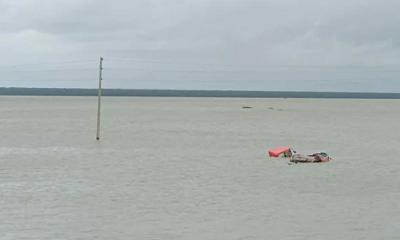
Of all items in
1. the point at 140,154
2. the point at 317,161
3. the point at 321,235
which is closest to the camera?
the point at 321,235

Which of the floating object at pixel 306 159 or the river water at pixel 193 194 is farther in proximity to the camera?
the floating object at pixel 306 159

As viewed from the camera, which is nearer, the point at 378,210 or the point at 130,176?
the point at 378,210

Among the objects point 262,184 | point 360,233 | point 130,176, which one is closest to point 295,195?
point 262,184

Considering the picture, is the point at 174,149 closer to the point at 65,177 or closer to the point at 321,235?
the point at 65,177

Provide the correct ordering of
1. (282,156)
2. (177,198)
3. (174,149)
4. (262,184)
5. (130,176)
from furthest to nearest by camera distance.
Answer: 1. (174,149)
2. (282,156)
3. (130,176)
4. (262,184)
5. (177,198)

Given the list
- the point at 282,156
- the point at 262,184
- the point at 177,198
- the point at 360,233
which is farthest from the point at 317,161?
the point at 360,233

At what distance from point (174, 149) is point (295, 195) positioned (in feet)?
59.9

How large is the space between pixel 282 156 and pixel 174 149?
7.82 meters

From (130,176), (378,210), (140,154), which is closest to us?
(378,210)

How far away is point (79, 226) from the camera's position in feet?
54.7

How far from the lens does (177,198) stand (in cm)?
2094

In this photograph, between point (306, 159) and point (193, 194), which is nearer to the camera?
point (193, 194)

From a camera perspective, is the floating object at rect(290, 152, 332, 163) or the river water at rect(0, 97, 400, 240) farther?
the floating object at rect(290, 152, 332, 163)

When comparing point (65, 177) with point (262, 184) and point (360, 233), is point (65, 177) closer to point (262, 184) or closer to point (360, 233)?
point (262, 184)
